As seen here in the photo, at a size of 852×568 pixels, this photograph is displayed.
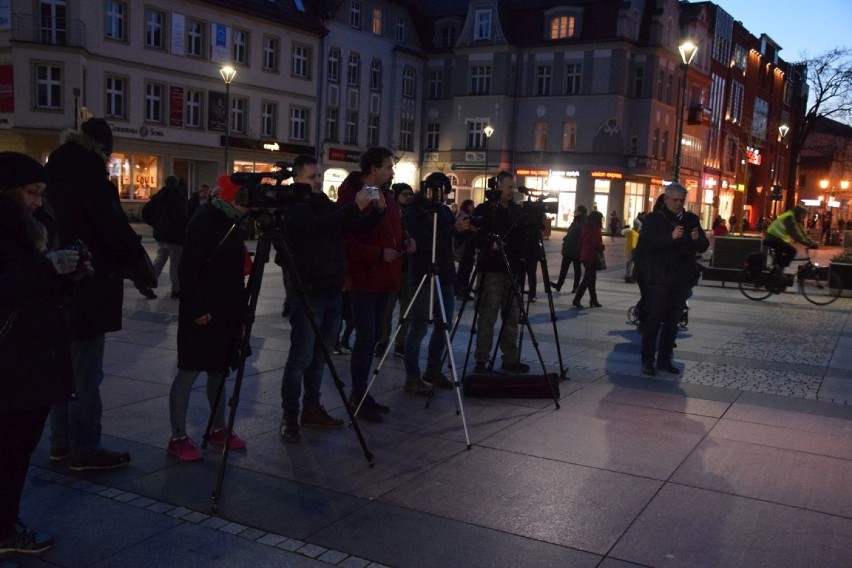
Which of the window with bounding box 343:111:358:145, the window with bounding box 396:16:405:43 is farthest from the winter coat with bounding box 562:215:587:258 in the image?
the window with bounding box 396:16:405:43

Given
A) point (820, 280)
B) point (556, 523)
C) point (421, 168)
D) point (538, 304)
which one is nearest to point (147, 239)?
point (538, 304)

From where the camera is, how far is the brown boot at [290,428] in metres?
5.68

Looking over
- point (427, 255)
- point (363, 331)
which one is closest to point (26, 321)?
point (363, 331)

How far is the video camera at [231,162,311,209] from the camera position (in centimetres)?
481

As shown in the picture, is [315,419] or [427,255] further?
[427,255]

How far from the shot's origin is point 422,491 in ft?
15.9

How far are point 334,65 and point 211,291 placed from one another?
40440 mm

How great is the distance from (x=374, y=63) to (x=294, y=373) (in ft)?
141

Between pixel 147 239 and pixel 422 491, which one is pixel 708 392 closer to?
pixel 422 491

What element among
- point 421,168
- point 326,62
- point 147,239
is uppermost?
point 326,62

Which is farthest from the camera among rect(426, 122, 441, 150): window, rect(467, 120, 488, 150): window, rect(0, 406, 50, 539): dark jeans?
rect(426, 122, 441, 150): window

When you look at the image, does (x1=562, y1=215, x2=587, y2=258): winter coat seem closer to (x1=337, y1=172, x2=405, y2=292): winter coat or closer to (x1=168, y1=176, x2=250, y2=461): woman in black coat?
(x1=337, y1=172, x2=405, y2=292): winter coat

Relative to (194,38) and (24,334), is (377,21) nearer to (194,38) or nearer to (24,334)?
(194,38)

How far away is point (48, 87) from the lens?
3147cm
